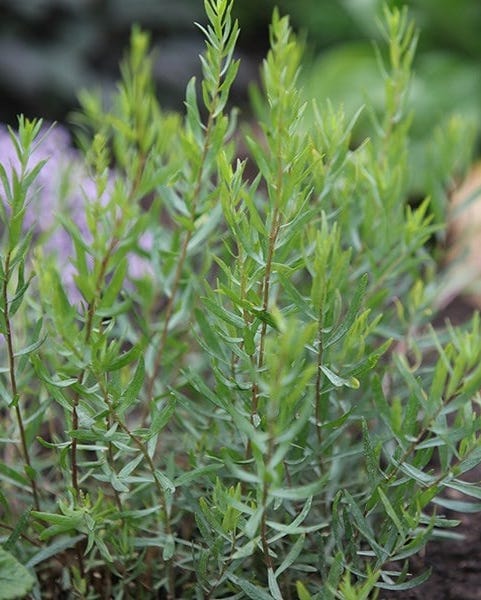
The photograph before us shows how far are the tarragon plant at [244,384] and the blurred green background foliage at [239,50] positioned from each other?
172 cm

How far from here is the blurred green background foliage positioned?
2.80 meters

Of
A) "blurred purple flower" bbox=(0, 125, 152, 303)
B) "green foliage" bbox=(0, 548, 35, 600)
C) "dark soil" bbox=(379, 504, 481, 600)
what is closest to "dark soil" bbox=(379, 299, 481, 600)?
"dark soil" bbox=(379, 504, 481, 600)

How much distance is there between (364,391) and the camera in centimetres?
99

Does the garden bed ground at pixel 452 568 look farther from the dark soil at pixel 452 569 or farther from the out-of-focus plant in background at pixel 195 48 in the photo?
the out-of-focus plant in background at pixel 195 48

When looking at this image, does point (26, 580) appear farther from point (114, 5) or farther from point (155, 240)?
point (114, 5)

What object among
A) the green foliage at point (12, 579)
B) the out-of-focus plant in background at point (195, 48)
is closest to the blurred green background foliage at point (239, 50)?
the out-of-focus plant in background at point (195, 48)

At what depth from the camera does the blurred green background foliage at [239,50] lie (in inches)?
110

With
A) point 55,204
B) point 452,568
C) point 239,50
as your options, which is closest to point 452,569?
point 452,568

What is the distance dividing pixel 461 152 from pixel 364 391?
416 mm

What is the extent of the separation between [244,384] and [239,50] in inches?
126

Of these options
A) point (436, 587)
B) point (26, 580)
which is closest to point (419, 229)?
point (436, 587)

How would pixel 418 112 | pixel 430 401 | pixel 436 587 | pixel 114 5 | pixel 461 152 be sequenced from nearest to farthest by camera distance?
pixel 430 401
pixel 436 587
pixel 461 152
pixel 418 112
pixel 114 5

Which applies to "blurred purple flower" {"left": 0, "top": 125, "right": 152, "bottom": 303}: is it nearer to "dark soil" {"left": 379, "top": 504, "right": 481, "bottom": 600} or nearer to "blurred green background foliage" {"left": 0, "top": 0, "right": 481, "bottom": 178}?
"dark soil" {"left": 379, "top": 504, "right": 481, "bottom": 600}

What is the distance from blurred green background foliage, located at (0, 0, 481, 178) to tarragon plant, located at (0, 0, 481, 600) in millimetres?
1723
